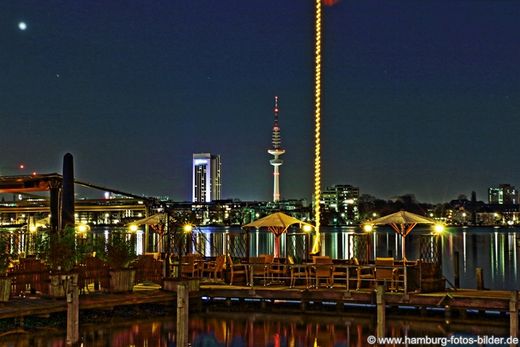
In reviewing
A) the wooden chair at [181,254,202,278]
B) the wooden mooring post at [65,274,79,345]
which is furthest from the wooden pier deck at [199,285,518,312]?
the wooden mooring post at [65,274,79,345]

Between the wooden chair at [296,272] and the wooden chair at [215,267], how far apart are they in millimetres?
2590

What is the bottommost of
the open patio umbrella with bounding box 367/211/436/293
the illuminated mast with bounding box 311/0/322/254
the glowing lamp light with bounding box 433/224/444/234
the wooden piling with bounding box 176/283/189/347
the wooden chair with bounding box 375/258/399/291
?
the wooden piling with bounding box 176/283/189/347

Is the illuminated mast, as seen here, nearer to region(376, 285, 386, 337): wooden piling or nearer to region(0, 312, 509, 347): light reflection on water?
region(0, 312, 509, 347): light reflection on water

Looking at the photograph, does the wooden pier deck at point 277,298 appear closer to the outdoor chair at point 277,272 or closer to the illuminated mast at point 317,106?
the outdoor chair at point 277,272

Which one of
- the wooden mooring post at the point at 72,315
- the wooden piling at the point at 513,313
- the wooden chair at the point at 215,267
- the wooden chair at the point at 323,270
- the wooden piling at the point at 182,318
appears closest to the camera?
the wooden piling at the point at 513,313

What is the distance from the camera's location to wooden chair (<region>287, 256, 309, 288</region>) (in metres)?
24.8

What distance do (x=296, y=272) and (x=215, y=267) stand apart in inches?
123

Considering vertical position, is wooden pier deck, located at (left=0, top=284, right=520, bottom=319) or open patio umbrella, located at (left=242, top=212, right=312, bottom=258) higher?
open patio umbrella, located at (left=242, top=212, right=312, bottom=258)

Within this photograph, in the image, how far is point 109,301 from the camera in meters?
22.5

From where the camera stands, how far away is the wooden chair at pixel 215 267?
2716 centimetres

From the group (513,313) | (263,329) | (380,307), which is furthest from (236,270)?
(513,313)

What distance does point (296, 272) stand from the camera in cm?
2584

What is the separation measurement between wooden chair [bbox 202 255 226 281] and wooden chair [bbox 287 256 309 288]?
2.59 m

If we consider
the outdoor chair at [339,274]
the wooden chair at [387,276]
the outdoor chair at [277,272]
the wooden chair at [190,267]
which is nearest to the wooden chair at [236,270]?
the outdoor chair at [277,272]
